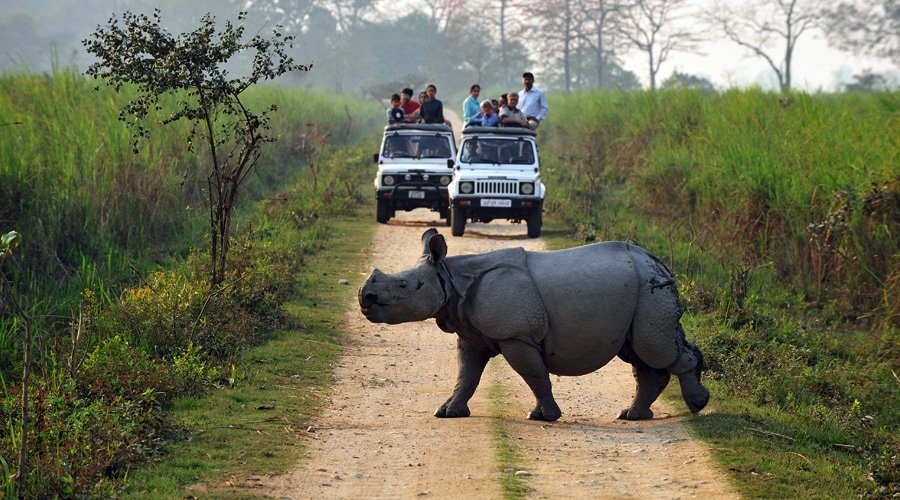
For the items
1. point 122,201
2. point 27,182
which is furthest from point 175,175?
point 27,182

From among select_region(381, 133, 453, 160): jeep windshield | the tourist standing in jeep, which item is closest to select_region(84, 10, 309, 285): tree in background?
select_region(381, 133, 453, 160): jeep windshield

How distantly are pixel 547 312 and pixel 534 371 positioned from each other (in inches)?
16.2

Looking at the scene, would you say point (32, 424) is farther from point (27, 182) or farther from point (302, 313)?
point (27, 182)

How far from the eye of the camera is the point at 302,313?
12.6 m

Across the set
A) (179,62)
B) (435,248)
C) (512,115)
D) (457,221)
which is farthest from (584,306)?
(512,115)

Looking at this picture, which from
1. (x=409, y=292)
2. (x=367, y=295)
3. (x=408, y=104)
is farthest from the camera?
(x=408, y=104)

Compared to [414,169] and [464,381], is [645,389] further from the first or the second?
[414,169]

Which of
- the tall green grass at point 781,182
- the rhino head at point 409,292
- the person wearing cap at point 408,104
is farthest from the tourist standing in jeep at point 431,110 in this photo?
the rhino head at point 409,292

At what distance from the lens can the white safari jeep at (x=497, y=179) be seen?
1856 cm

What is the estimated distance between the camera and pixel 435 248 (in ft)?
27.3

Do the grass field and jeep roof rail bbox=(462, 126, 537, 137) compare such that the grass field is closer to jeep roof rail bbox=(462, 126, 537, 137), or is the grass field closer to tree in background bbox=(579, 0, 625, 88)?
jeep roof rail bbox=(462, 126, 537, 137)

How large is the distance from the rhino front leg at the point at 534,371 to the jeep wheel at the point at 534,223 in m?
10.2

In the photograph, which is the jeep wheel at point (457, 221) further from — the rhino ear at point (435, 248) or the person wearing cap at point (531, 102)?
the rhino ear at point (435, 248)

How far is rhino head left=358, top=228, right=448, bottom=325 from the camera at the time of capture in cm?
807
